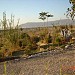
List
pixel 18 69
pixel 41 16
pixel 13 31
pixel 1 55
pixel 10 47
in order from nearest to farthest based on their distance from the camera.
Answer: pixel 18 69, pixel 1 55, pixel 10 47, pixel 13 31, pixel 41 16

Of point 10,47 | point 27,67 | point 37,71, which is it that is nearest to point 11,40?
point 10,47

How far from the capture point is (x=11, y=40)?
1728 cm

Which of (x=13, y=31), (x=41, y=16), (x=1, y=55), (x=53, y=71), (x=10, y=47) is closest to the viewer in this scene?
(x=53, y=71)

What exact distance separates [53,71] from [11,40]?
8.19 metres

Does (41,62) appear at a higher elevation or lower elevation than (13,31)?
lower

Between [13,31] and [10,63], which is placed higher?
[13,31]

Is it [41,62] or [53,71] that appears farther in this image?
[41,62]

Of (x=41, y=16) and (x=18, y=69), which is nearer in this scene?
(x=18, y=69)

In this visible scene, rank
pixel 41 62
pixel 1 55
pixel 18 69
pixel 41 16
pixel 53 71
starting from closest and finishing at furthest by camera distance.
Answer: pixel 53 71 < pixel 18 69 < pixel 41 62 < pixel 1 55 < pixel 41 16

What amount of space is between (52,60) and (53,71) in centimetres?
253

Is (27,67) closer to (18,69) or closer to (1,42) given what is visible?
(18,69)

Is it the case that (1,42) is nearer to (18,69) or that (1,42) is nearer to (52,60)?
(52,60)

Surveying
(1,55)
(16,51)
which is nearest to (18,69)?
(1,55)

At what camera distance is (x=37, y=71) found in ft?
31.7
